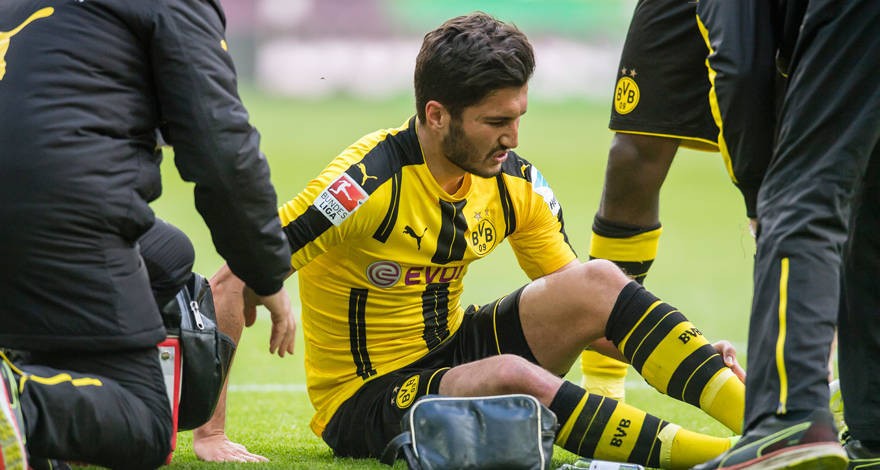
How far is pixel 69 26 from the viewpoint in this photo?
9.04 ft

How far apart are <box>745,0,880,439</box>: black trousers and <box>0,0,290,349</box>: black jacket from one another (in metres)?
1.13

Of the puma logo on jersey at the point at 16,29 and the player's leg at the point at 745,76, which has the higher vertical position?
the puma logo on jersey at the point at 16,29

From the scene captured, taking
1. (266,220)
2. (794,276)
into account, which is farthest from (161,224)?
(794,276)

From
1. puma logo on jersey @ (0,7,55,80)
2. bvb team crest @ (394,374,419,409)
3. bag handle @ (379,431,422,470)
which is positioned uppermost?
puma logo on jersey @ (0,7,55,80)

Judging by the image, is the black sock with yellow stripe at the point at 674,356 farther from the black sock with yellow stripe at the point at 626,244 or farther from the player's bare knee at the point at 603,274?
the black sock with yellow stripe at the point at 626,244

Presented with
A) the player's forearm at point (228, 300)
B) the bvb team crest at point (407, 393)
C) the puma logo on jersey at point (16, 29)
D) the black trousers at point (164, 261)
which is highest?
the puma logo on jersey at point (16, 29)

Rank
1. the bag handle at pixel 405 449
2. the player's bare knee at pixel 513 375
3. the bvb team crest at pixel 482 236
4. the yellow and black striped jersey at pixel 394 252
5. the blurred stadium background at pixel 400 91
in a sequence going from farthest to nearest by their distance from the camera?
the blurred stadium background at pixel 400 91, the bvb team crest at pixel 482 236, the yellow and black striped jersey at pixel 394 252, the player's bare knee at pixel 513 375, the bag handle at pixel 405 449

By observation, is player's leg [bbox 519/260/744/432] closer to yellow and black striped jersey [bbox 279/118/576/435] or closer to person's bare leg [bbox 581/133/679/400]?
yellow and black striped jersey [bbox 279/118/576/435]

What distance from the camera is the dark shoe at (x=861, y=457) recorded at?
293cm

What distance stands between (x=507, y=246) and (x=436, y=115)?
7142 mm

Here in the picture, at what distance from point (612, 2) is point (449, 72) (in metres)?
11.7

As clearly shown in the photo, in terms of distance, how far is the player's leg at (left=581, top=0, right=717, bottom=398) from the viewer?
14.4 ft

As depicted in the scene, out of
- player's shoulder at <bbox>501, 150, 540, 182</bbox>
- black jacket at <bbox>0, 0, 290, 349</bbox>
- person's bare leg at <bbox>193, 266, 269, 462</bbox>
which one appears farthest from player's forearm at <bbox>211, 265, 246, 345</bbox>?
player's shoulder at <bbox>501, 150, 540, 182</bbox>

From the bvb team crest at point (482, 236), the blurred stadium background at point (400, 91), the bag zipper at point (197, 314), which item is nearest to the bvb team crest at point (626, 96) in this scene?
the bvb team crest at point (482, 236)
